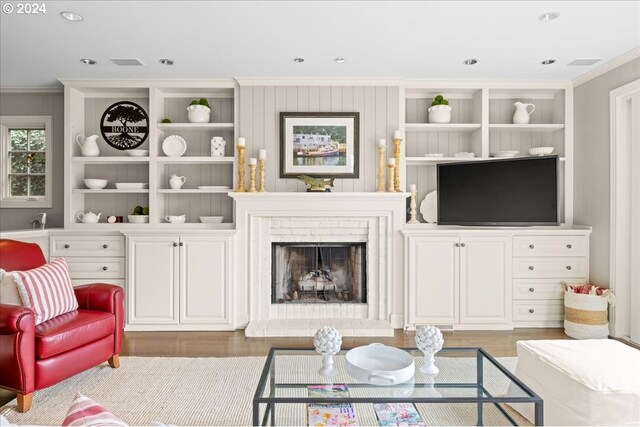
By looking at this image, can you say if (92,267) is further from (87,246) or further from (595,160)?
(595,160)

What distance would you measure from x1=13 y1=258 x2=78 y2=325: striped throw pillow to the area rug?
507 millimetres

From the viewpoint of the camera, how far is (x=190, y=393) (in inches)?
102

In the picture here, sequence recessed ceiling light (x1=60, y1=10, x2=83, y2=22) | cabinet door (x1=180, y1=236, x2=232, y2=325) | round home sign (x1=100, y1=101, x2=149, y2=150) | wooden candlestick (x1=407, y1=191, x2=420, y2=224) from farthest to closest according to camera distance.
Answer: round home sign (x1=100, y1=101, x2=149, y2=150) → wooden candlestick (x1=407, y1=191, x2=420, y2=224) → cabinet door (x1=180, y1=236, x2=232, y2=325) → recessed ceiling light (x1=60, y1=10, x2=83, y2=22)

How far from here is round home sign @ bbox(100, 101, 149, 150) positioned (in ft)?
14.2

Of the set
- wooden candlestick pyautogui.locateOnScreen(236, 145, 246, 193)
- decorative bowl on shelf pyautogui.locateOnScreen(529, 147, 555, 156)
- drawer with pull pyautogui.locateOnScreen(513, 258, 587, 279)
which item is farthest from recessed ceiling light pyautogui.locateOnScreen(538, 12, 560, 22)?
wooden candlestick pyautogui.locateOnScreen(236, 145, 246, 193)

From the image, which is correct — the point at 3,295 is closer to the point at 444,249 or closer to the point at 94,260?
the point at 94,260

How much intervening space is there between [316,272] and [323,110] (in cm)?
166

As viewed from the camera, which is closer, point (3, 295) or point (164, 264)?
point (3, 295)

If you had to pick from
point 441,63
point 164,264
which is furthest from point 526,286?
point 164,264

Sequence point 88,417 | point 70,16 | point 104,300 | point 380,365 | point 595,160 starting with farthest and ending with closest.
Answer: point 595,160, point 104,300, point 70,16, point 380,365, point 88,417

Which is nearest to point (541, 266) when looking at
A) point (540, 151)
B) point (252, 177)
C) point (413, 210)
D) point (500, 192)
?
point (500, 192)

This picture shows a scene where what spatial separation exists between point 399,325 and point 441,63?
2461mm

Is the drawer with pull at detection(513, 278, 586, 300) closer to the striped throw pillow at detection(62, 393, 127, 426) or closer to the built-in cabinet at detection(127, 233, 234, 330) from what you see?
the built-in cabinet at detection(127, 233, 234, 330)

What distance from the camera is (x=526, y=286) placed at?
394cm
